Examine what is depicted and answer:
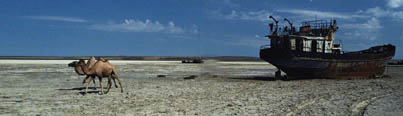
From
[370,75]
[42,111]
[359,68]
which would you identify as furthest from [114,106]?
[370,75]

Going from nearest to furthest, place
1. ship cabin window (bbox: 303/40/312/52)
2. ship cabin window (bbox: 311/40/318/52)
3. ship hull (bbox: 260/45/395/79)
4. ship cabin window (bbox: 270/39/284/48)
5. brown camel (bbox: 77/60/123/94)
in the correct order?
brown camel (bbox: 77/60/123/94), ship hull (bbox: 260/45/395/79), ship cabin window (bbox: 303/40/312/52), ship cabin window (bbox: 270/39/284/48), ship cabin window (bbox: 311/40/318/52)

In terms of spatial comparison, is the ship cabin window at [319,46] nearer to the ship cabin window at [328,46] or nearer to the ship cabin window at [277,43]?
the ship cabin window at [328,46]

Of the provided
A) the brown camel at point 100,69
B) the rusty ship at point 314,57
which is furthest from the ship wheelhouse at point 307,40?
the brown camel at point 100,69

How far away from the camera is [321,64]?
2386cm

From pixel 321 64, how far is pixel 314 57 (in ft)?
3.34

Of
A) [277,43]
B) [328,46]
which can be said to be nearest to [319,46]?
[328,46]

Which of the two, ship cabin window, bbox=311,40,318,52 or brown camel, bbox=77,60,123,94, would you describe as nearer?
brown camel, bbox=77,60,123,94

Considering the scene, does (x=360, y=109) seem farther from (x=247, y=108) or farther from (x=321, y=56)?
(x=321, y=56)

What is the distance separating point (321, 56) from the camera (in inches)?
929

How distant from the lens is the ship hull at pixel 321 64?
76.8ft

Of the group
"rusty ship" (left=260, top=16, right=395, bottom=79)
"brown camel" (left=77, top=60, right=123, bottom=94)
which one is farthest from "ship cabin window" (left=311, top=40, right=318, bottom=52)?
"brown camel" (left=77, top=60, right=123, bottom=94)

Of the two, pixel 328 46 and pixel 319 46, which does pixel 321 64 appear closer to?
pixel 319 46

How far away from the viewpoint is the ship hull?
23.4 metres

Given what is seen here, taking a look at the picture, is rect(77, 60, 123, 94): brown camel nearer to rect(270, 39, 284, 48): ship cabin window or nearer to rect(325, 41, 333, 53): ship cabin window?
rect(270, 39, 284, 48): ship cabin window
